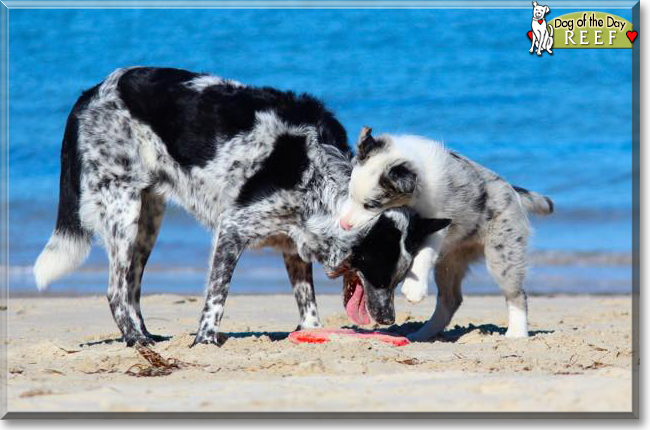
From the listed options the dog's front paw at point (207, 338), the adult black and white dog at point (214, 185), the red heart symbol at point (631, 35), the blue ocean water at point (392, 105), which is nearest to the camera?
the red heart symbol at point (631, 35)

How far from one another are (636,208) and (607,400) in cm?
118

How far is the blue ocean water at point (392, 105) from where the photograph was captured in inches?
497

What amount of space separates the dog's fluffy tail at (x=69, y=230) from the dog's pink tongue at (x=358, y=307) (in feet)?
7.00

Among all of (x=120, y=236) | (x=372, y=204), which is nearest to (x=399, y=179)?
(x=372, y=204)

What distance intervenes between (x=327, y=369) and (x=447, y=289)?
252 centimetres

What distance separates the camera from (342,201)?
725 cm

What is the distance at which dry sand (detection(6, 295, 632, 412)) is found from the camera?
4.66 meters

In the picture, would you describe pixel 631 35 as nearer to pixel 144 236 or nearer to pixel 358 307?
pixel 358 307

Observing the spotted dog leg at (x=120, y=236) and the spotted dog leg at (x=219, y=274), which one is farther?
the spotted dog leg at (x=120, y=236)

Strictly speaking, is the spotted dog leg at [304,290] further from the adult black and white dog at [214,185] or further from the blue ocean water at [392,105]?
the blue ocean water at [392,105]

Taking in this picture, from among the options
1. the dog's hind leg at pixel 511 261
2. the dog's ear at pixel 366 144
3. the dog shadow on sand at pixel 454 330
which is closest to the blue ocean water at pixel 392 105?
the dog shadow on sand at pixel 454 330

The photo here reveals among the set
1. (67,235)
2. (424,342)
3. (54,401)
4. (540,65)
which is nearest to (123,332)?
(67,235)

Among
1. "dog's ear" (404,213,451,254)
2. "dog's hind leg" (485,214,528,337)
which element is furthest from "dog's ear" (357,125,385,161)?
"dog's hind leg" (485,214,528,337)

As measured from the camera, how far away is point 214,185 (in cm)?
762
